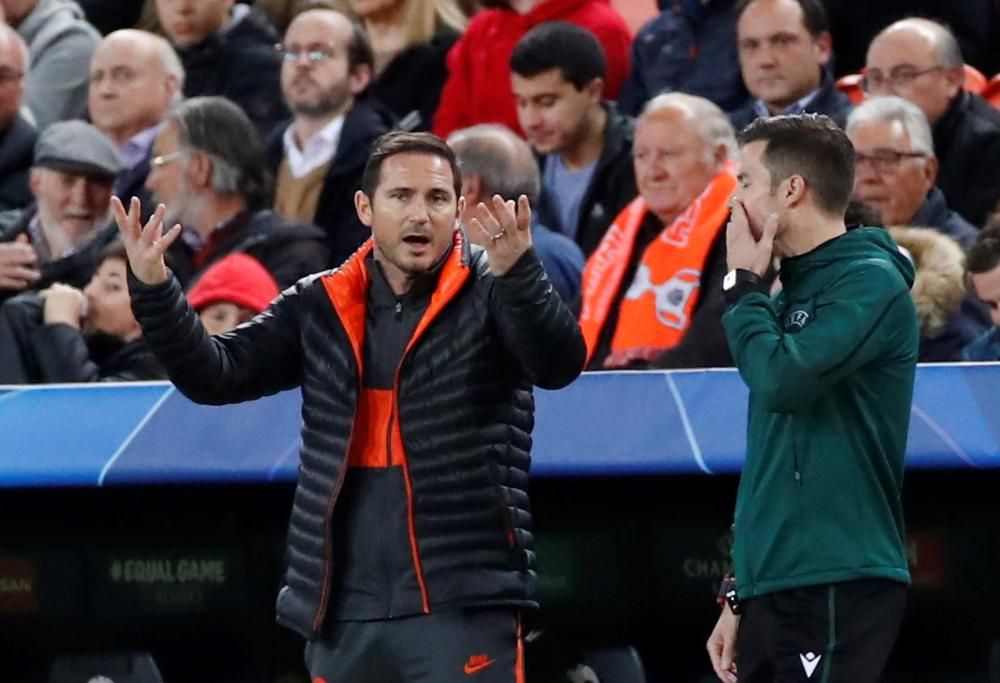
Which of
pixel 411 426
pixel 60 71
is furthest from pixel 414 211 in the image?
pixel 60 71

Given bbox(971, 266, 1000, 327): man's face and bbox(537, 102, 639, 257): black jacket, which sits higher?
bbox(537, 102, 639, 257): black jacket

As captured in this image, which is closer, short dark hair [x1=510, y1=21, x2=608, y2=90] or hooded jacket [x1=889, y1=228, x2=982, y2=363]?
hooded jacket [x1=889, y1=228, x2=982, y2=363]

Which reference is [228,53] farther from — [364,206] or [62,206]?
[364,206]

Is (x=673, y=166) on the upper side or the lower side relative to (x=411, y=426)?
upper

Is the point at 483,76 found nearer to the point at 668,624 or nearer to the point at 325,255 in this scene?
the point at 325,255

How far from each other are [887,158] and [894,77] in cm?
88

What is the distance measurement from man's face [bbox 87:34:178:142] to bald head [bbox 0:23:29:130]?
0.33 m

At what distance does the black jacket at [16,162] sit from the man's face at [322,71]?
3.60 feet

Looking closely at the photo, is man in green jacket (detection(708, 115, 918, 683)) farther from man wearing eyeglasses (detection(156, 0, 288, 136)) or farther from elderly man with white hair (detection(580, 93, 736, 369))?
man wearing eyeglasses (detection(156, 0, 288, 136))

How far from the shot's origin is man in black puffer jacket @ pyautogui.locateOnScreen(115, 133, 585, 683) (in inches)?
188

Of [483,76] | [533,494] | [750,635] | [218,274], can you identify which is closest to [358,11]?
[483,76]

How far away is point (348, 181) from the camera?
8305 mm

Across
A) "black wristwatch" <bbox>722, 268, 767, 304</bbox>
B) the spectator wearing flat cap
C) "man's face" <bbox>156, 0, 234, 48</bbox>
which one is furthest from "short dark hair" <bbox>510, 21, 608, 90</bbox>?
"black wristwatch" <bbox>722, 268, 767, 304</bbox>

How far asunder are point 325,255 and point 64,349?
3.36 feet
